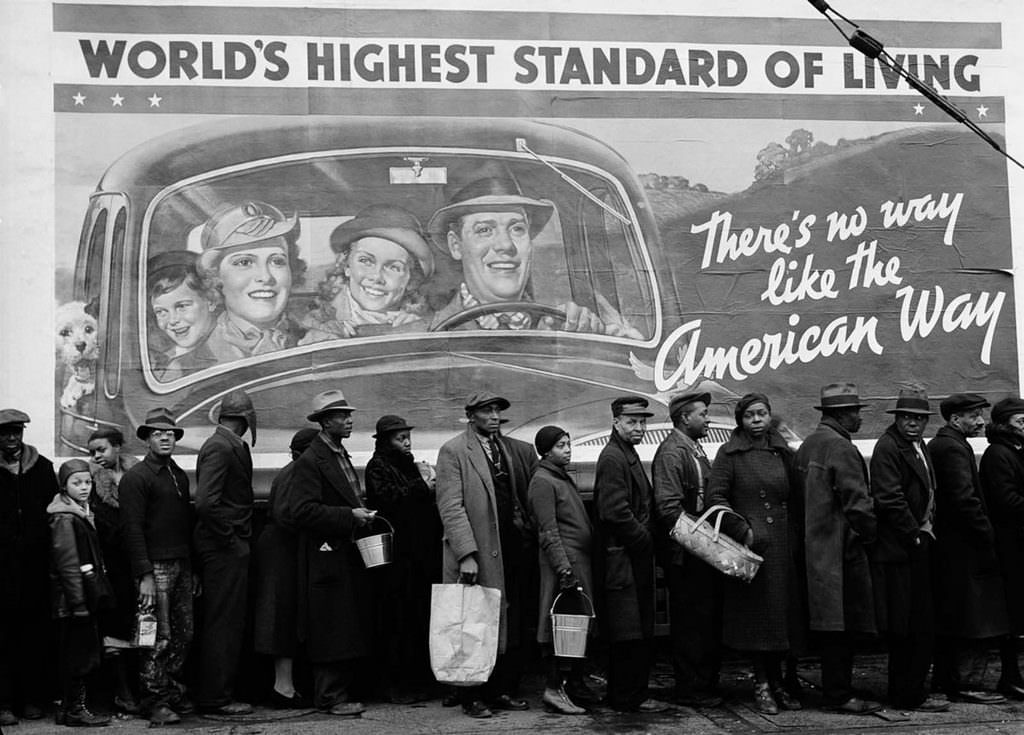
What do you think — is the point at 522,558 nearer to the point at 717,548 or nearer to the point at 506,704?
the point at 506,704

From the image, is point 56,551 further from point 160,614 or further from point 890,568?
point 890,568

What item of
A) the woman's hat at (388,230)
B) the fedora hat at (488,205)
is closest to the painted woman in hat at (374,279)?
the woman's hat at (388,230)

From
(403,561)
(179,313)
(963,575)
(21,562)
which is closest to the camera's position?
(21,562)

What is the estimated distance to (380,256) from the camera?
10484 mm

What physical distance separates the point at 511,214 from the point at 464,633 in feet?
11.5

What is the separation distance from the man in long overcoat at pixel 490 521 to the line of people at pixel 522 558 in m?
0.02

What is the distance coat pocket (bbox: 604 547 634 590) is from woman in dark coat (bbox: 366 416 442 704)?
1.27 m

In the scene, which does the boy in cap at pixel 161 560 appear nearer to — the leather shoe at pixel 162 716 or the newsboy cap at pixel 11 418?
the leather shoe at pixel 162 716

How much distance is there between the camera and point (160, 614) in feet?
28.6

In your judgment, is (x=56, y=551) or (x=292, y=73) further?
(x=292, y=73)

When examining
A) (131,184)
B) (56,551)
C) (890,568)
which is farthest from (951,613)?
(131,184)

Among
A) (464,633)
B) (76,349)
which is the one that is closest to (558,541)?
(464,633)

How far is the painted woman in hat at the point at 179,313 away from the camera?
10289mm

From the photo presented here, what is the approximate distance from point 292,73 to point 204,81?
674 millimetres
